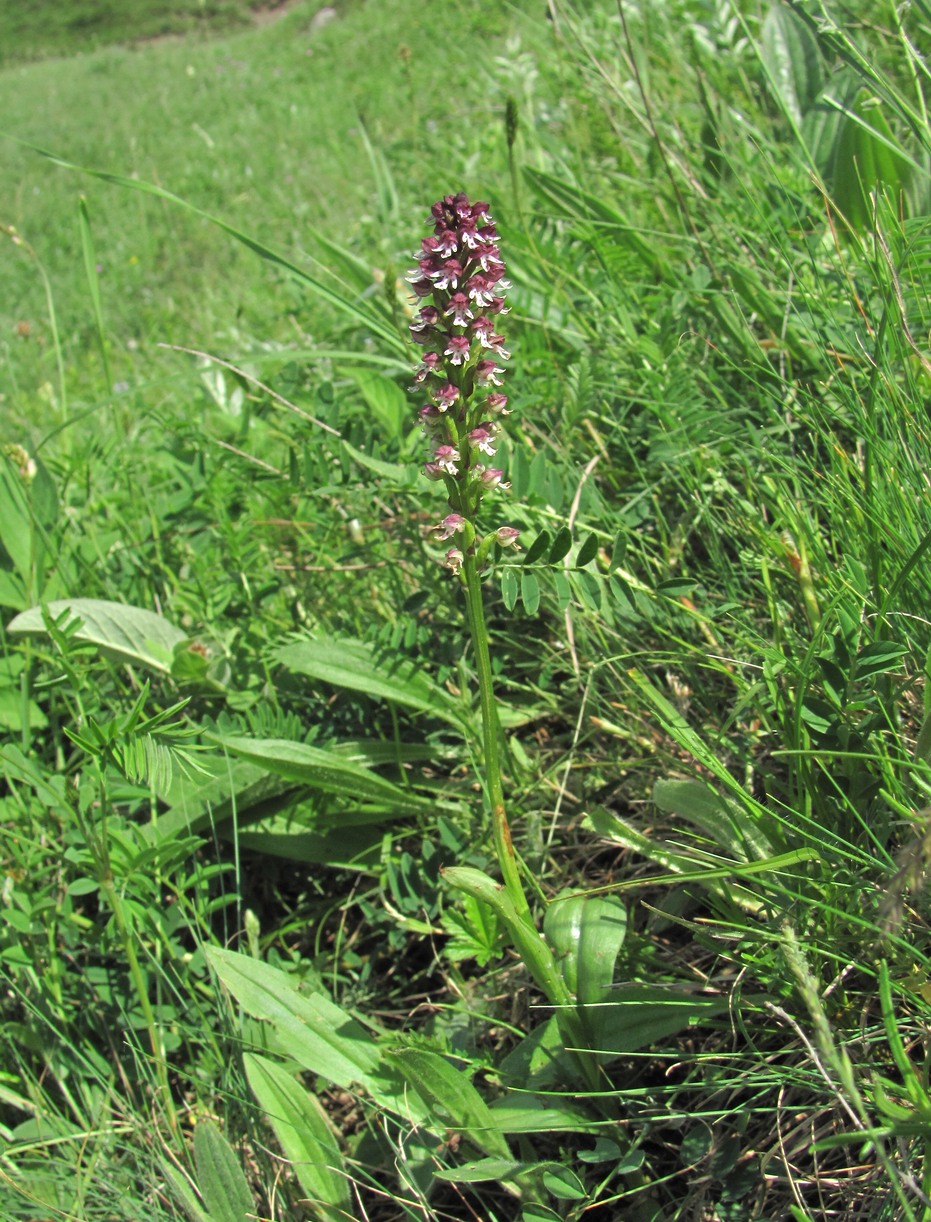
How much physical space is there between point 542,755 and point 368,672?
0.37m

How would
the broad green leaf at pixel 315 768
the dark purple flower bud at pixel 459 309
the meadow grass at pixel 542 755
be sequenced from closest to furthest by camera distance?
the dark purple flower bud at pixel 459 309
the meadow grass at pixel 542 755
the broad green leaf at pixel 315 768

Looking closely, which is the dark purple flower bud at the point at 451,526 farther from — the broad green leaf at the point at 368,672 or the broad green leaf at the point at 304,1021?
the broad green leaf at the point at 304,1021

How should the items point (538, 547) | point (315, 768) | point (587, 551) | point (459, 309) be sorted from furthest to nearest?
point (315, 768)
point (587, 551)
point (538, 547)
point (459, 309)

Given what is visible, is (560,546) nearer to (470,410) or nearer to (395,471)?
(470,410)

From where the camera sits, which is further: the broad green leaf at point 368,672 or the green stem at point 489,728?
the broad green leaf at point 368,672

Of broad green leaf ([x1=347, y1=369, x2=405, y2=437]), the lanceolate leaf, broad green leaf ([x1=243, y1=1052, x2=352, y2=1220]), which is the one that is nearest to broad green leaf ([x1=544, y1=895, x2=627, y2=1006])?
the lanceolate leaf

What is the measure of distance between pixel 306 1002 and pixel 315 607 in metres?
0.93

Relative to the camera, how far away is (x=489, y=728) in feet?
4.41

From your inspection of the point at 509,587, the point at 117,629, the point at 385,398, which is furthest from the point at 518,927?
the point at 385,398

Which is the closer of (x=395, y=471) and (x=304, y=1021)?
(x=304, y=1021)

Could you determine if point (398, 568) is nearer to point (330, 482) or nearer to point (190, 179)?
point (330, 482)

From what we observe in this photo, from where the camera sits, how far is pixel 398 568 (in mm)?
2223

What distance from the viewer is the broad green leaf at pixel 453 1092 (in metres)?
1.39

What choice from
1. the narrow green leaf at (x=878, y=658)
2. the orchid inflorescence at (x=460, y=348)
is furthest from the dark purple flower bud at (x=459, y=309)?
the narrow green leaf at (x=878, y=658)
